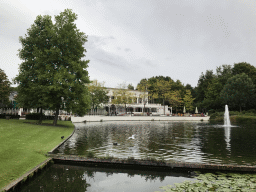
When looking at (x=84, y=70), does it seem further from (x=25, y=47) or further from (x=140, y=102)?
(x=140, y=102)

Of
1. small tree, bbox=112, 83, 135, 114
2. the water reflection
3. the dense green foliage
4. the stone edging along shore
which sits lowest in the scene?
the water reflection

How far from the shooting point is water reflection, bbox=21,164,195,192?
705cm

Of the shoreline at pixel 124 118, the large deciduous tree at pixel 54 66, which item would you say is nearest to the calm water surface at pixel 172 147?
the large deciduous tree at pixel 54 66

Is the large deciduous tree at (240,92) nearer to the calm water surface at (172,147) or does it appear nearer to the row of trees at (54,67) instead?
the calm water surface at (172,147)

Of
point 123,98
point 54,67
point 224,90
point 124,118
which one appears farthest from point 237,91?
point 54,67

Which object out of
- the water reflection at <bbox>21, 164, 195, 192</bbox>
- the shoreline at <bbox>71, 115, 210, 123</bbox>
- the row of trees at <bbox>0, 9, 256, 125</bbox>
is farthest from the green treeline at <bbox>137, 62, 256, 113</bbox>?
the water reflection at <bbox>21, 164, 195, 192</bbox>

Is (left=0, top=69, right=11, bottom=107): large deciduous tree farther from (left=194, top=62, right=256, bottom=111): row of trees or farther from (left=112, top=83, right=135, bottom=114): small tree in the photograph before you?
(left=194, top=62, right=256, bottom=111): row of trees

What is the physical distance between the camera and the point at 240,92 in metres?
62.6

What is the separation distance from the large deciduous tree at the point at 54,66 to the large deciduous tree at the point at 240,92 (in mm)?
53411

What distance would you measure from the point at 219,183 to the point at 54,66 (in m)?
25.1

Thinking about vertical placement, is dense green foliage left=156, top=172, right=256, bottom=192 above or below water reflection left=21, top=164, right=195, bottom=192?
above

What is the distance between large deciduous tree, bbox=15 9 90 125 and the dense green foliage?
2061cm

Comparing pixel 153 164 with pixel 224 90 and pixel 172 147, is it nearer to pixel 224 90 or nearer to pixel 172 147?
pixel 172 147

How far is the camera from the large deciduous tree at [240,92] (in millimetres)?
61969
